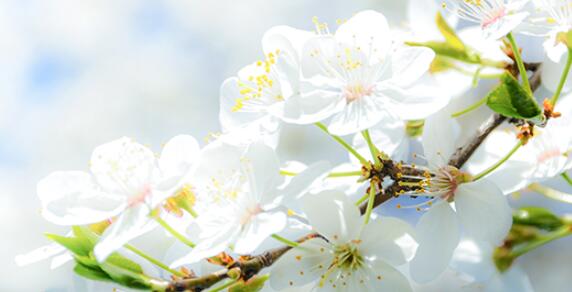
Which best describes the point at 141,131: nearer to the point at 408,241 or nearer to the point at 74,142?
the point at 74,142

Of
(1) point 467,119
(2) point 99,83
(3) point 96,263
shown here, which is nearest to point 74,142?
(2) point 99,83

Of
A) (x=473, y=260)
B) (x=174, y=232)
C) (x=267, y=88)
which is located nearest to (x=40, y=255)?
(x=174, y=232)

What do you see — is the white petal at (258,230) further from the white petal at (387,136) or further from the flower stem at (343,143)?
the white petal at (387,136)

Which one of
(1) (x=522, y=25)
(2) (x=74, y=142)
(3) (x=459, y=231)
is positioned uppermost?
(1) (x=522, y=25)

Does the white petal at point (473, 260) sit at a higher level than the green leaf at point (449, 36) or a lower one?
lower

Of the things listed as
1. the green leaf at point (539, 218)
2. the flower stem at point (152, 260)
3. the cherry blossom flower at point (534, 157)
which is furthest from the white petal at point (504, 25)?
the flower stem at point (152, 260)

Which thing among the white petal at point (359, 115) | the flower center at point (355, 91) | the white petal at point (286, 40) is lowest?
the white petal at point (359, 115)

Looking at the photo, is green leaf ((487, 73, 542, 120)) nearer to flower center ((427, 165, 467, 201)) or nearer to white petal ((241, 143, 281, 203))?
flower center ((427, 165, 467, 201))

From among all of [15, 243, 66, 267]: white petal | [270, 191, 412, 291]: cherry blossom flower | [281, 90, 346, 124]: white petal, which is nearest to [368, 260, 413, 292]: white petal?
[270, 191, 412, 291]: cherry blossom flower
